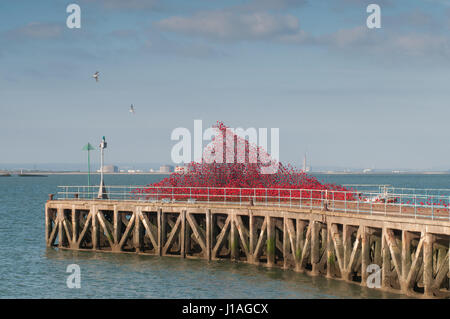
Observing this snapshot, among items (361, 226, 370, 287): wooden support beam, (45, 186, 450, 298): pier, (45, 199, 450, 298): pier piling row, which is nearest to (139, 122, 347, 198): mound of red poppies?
(45, 186, 450, 298): pier

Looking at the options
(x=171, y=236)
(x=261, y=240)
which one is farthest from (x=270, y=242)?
(x=171, y=236)

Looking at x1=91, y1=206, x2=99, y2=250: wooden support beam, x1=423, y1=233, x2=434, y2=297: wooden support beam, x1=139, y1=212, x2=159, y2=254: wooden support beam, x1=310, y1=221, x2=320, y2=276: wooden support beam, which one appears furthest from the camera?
x1=91, y1=206, x2=99, y2=250: wooden support beam

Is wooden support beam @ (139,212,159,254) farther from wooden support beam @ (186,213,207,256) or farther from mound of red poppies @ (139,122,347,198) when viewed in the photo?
mound of red poppies @ (139,122,347,198)

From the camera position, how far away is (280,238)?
40.7 m

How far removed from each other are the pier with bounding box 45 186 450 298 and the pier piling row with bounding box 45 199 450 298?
0.05 m

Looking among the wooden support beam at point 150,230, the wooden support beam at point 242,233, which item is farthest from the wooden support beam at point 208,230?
the wooden support beam at point 150,230

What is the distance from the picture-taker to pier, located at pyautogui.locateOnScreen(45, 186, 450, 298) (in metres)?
29.9

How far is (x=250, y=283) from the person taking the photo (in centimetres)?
3525

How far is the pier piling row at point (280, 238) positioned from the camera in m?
29.8

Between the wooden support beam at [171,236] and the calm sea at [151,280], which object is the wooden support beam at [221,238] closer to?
the calm sea at [151,280]

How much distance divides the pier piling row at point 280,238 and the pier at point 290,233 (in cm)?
5
